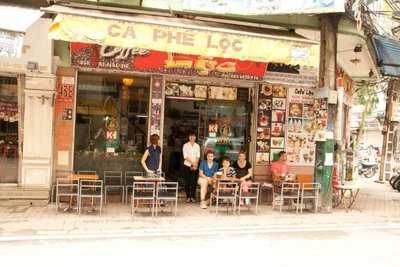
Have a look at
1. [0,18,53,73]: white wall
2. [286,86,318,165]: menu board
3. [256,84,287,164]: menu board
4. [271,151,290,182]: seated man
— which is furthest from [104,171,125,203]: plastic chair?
[286,86,318,165]: menu board

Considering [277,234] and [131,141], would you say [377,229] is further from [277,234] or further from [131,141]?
[131,141]

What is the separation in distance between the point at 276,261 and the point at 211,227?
2247 mm

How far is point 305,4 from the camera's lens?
8562 millimetres

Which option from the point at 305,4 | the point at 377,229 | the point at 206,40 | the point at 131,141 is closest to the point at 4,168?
the point at 131,141

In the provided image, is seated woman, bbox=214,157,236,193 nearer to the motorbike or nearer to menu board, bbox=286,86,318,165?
menu board, bbox=286,86,318,165

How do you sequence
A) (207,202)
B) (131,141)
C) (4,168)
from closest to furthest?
(4,168) → (207,202) → (131,141)

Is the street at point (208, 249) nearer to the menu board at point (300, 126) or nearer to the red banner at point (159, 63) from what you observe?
the menu board at point (300, 126)

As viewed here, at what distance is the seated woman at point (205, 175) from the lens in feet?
31.6

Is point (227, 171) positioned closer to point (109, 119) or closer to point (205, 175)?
point (205, 175)

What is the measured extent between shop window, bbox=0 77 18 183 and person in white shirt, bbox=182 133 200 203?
155 inches

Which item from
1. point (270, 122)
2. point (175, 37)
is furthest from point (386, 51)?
point (175, 37)

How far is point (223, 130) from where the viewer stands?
11.2 m

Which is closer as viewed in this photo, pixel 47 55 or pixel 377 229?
pixel 377 229

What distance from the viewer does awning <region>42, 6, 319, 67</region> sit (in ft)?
23.8
